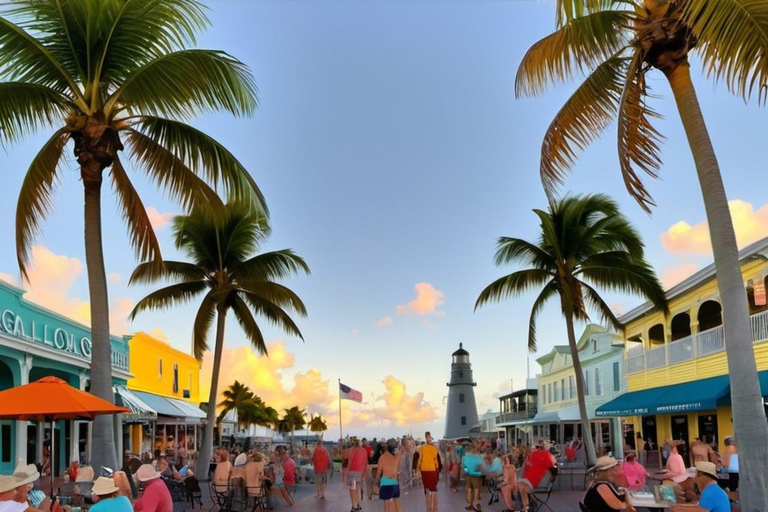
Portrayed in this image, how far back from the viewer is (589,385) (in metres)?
45.2

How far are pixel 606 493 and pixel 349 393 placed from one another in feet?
131

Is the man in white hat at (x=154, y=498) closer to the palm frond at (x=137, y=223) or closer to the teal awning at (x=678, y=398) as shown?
the palm frond at (x=137, y=223)

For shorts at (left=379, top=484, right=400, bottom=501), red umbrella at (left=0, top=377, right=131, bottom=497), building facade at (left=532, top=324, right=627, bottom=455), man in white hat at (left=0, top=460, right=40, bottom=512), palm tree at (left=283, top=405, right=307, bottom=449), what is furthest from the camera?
palm tree at (left=283, top=405, right=307, bottom=449)

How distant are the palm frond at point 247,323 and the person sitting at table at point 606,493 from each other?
19.2m

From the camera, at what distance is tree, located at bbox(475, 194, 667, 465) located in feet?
87.7

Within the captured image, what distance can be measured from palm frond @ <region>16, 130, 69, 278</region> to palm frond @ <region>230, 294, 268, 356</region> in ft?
43.5

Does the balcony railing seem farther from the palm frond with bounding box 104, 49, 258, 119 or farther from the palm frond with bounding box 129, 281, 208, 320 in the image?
the palm frond with bounding box 104, 49, 258, 119

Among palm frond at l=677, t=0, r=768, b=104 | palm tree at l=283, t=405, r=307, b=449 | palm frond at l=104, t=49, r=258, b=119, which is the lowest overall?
palm tree at l=283, t=405, r=307, b=449

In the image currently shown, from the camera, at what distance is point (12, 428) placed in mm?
24250

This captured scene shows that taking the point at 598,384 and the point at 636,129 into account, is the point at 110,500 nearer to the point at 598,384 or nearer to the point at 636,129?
the point at 636,129

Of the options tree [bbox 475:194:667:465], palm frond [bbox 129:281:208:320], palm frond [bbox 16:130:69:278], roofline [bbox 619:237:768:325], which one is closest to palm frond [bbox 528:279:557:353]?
tree [bbox 475:194:667:465]

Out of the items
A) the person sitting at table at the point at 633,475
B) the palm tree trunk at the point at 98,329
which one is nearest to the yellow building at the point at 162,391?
the palm tree trunk at the point at 98,329

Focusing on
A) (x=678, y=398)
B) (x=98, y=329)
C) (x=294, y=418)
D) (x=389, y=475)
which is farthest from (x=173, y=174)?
(x=294, y=418)

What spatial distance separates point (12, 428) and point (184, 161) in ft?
46.0
